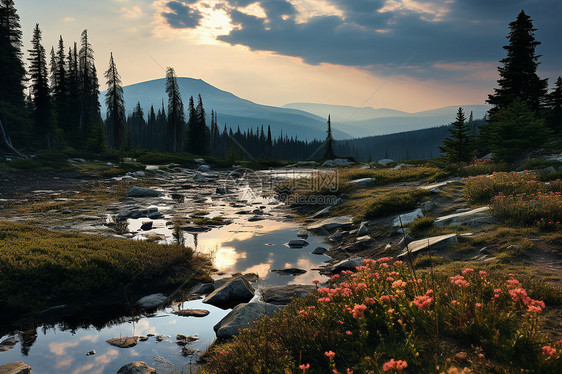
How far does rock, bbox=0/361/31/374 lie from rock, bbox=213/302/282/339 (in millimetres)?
2690

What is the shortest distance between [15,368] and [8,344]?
1.19m

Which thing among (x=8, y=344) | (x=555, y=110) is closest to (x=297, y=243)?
(x=8, y=344)

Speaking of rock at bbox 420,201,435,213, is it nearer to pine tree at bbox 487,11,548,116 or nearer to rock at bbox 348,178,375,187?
rock at bbox 348,178,375,187

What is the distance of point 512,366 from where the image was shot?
8.95 ft

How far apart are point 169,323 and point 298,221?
9.50m

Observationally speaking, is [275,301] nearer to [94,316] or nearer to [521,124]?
[94,316]

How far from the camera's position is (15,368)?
4.38 meters

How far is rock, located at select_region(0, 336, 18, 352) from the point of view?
509 cm

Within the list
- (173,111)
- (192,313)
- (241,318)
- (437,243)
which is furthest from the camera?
(173,111)

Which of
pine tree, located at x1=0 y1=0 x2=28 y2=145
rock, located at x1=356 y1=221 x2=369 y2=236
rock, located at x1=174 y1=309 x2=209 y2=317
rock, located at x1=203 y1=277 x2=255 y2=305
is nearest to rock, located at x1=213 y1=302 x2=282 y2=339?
rock, located at x1=174 y1=309 x2=209 y2=317

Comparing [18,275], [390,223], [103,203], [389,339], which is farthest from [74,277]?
[103,203]

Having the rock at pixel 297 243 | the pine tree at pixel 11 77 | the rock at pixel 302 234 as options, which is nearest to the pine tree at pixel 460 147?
the rock at pixel 302 234

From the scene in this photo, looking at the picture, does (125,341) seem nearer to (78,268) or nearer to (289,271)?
(78,268)

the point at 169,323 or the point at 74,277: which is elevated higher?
the point at 74,277
